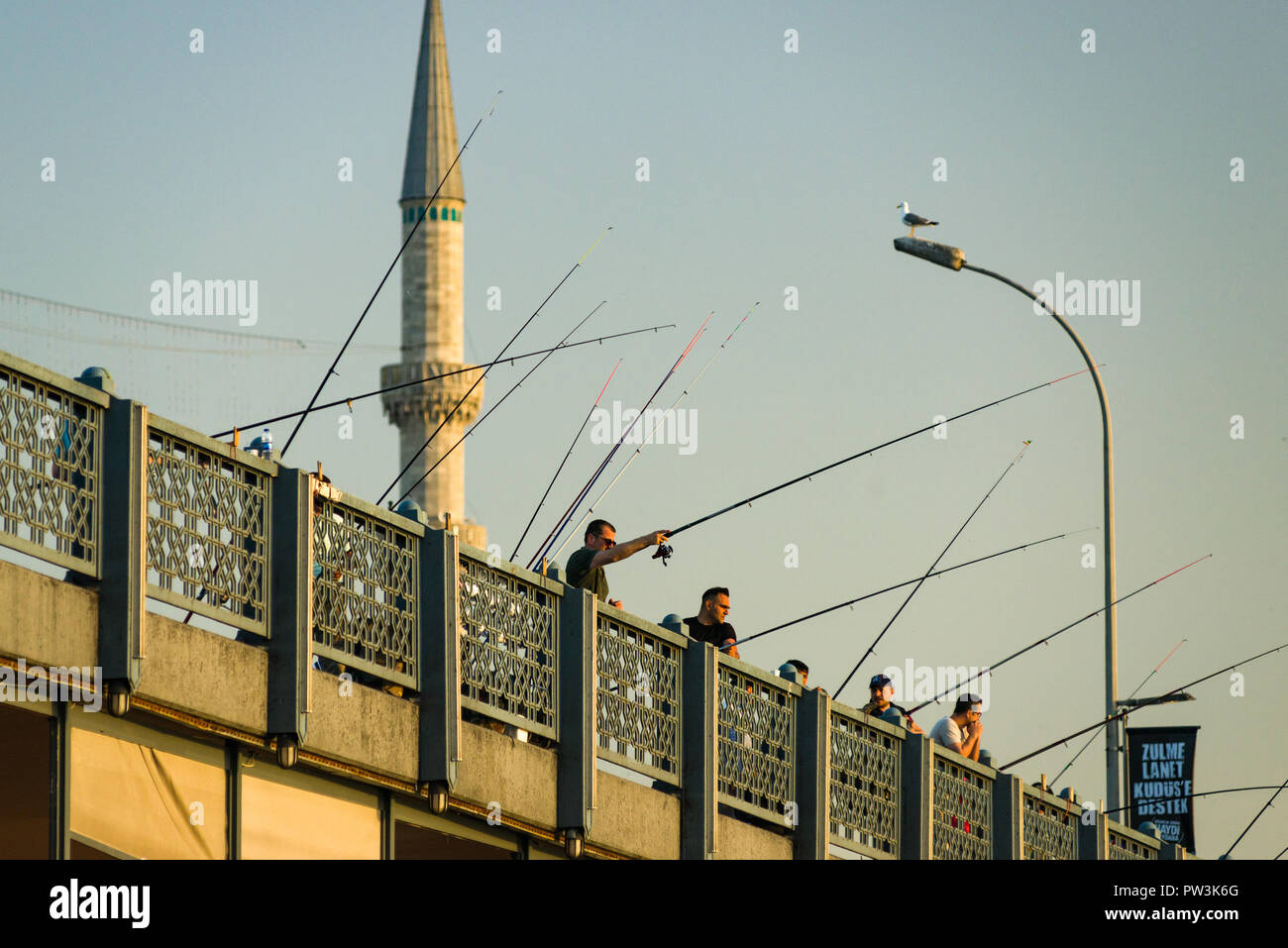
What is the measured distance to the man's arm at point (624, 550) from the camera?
661 inches

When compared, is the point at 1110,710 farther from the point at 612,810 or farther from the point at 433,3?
the point at 433,3

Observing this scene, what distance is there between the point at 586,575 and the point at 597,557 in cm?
16

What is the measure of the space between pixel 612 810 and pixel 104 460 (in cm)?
512

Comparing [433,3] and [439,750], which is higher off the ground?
[433,3]

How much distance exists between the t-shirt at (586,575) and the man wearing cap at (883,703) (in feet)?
12.2

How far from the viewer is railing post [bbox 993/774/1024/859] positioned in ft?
73.1

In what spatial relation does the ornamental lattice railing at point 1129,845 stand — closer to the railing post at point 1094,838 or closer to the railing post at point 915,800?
the railing post at point 1094,838

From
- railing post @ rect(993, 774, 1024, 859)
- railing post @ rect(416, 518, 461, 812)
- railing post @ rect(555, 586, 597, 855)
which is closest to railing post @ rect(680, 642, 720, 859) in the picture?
railing post @ rect(555, 586, 597, 855)

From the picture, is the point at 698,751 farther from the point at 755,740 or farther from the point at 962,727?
the point at 962,727

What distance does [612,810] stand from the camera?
1655 cm

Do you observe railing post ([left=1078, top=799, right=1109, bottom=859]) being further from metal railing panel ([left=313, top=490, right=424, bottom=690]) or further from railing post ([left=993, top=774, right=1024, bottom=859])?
metal railing panel ([left=313, top=490, right=424, bottom=690])

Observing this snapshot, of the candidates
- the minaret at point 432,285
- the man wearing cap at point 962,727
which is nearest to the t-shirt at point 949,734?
the man wearing cap at point 962,727
